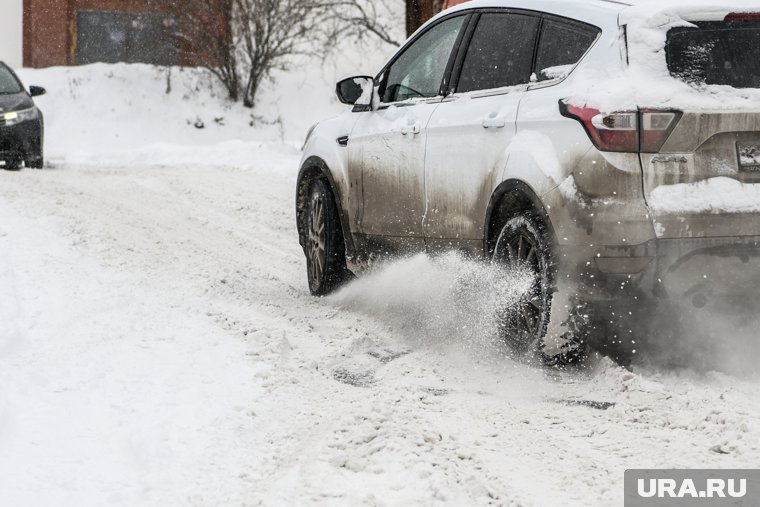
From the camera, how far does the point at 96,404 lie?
14.4ft

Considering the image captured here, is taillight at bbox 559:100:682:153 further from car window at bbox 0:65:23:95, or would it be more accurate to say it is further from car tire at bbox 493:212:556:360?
car window at bbox 0:65:23:95

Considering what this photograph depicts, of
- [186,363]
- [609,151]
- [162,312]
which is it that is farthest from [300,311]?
[609,151]

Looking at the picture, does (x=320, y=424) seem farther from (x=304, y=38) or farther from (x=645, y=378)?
(x=304, y=38)

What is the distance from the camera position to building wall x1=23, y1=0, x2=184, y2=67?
28.6 m

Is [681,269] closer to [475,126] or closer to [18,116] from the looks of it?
[475,126]

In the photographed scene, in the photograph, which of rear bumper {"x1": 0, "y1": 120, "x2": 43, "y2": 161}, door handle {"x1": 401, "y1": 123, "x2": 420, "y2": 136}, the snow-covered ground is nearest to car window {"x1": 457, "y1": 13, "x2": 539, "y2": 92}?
door handle {"x1": 401, "y1": 123, "x2": 420, "y2": 136}

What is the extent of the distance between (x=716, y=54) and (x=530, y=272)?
1.27m

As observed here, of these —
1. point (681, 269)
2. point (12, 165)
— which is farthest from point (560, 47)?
point (12, 165)

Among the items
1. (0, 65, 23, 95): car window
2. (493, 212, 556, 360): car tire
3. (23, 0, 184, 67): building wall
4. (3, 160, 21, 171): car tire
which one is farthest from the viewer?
(23, 0, 184, 67): building wall

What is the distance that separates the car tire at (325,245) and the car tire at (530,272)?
7.01 feet

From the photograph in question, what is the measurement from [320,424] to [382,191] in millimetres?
2450

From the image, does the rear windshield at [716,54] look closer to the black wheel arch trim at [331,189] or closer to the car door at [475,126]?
the car door at [475,126]

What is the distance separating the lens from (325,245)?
7184mm

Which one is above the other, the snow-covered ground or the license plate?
the license plate
